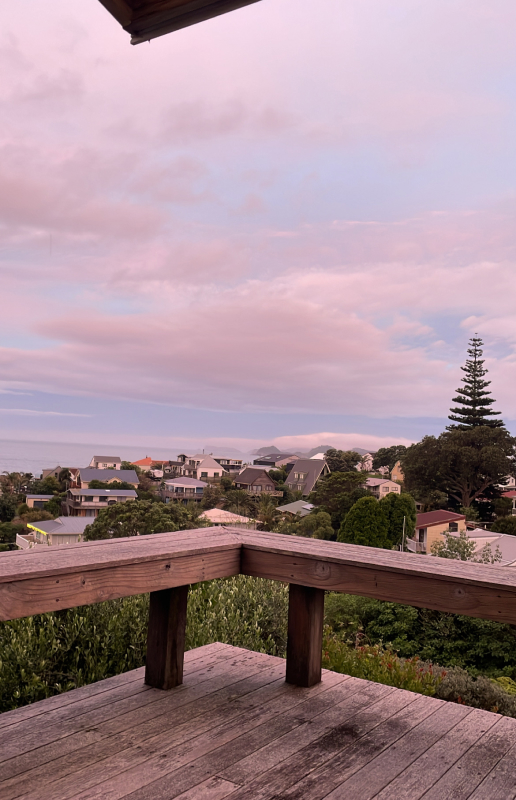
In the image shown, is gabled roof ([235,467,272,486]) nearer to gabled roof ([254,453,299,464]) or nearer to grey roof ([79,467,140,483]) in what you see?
gabled roof ([254,453,299,464])

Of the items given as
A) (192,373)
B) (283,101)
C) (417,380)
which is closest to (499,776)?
(283,101)

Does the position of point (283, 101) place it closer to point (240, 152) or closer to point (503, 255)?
point (240, 152)

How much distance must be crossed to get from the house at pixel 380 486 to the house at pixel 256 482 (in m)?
6.41

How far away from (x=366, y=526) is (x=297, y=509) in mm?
7634

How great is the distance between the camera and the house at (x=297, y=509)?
116 feet

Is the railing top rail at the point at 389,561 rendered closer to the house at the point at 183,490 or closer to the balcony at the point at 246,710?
the balcony at the point at 246,710

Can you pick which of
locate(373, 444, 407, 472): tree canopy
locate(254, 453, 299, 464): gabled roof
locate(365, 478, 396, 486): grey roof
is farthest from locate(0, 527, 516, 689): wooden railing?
locate(373, 444, 407, 472): tree canopy

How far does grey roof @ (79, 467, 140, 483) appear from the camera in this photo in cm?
2672

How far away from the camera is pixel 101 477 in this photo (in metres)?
26.7

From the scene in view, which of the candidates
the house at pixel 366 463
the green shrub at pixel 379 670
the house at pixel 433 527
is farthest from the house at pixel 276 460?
the green shrub at pixel 379 670

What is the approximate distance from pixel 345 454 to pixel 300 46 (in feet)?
118

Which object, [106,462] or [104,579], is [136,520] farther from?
[104,579]

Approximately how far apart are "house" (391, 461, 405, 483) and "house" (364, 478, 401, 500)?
948 millimetres

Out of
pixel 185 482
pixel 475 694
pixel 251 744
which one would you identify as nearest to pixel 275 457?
pixel 185 482
